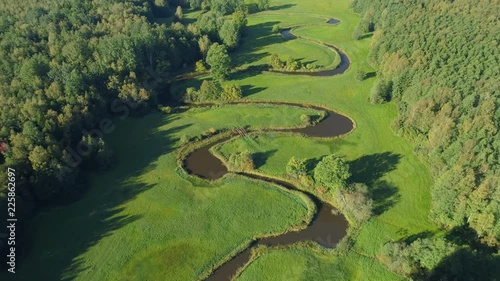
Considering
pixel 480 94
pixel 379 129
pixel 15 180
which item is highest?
pixel 15 180

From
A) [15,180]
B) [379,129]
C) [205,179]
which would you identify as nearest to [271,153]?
[205,179]

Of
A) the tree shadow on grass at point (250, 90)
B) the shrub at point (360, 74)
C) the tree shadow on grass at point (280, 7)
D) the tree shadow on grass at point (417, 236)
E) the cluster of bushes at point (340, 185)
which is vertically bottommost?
the tree shadow on grass at point (417, 236)

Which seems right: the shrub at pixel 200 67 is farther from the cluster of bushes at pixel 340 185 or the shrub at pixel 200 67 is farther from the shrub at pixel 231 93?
the cluster of bushes at pixel 340 185

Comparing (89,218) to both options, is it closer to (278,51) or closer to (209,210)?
(209,210)

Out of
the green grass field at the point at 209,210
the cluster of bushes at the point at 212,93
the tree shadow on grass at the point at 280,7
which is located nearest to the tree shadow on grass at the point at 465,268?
the green grass field at the point at 209,210

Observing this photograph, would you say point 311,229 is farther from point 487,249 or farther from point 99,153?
point 99,153

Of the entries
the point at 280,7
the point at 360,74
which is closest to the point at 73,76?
the point at 360,74
